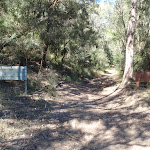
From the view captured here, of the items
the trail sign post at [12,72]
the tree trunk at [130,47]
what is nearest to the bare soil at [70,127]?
the trail sign post at [12,72]

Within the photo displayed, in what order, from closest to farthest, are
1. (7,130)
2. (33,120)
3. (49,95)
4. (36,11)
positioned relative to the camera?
1. (7,130)
2. (33,120)
3. (49,95)
4. (36,11)

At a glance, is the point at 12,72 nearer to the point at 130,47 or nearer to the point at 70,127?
the point at 70,127

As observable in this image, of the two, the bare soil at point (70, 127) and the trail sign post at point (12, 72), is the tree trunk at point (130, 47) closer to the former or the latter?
the bare soil at point (70, 127)

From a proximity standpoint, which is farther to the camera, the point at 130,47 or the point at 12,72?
the point at 130,47

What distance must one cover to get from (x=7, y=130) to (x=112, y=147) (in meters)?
2.82

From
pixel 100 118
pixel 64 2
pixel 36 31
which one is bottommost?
pixel 100 118

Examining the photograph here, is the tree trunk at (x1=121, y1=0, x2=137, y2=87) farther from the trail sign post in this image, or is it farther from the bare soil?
the trail sign post

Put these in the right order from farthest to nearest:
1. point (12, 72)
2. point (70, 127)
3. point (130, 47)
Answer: point (130, 47) < point (12, 72) < point (70, 127)

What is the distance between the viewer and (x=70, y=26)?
1540cm

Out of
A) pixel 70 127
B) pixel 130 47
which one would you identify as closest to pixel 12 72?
pixel 70 127

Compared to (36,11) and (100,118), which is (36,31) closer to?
(36,11)

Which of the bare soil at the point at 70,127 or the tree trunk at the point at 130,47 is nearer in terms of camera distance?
the bare soil at the point at 70,127

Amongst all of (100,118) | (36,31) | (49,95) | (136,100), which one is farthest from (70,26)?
(100,118)

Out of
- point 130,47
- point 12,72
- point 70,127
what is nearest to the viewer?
point 70,127
